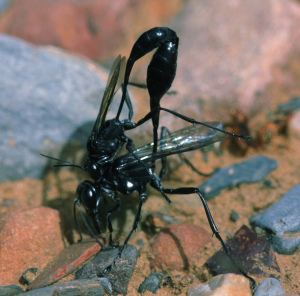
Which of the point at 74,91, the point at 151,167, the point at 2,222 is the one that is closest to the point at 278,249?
the point at 151,167

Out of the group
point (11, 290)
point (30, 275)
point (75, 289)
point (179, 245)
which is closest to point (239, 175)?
point (179, 245)

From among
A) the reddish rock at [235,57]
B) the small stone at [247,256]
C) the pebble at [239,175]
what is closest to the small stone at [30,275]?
the small stone at [247,256]

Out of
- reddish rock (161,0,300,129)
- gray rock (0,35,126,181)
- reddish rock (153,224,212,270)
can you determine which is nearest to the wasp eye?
reddish rock (153,224,212,270)

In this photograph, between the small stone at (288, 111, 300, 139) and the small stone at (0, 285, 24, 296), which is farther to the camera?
the small stone at (288, 111, 300, 139)

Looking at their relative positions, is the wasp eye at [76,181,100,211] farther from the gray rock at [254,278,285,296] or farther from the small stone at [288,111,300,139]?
the small stone at [288,111,300,139]

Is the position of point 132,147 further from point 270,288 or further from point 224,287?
point 270,288

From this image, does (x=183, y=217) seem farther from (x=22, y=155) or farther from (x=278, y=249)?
(x=22, y=155)
